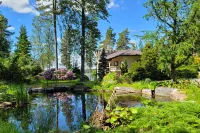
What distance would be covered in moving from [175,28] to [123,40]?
52.1 meters

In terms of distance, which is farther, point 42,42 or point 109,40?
point 109,40

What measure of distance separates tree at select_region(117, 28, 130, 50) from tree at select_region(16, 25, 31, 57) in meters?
29.9

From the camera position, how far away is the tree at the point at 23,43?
138 feet

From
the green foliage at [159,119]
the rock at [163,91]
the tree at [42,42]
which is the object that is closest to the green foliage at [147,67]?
the rock at [163,91]

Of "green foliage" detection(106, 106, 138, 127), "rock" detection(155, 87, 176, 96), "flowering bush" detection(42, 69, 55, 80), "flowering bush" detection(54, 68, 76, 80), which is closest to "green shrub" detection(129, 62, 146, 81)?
"rock" detection(155, 87, 176, 96)

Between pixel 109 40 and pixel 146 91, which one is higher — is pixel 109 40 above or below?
above

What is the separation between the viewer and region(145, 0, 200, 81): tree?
51.1 feet

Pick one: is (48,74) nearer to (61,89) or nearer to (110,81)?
(61,89)

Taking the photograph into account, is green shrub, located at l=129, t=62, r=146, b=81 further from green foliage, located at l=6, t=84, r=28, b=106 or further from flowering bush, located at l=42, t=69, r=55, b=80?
green foliage, located at l=6, t=84, r=28, b=106

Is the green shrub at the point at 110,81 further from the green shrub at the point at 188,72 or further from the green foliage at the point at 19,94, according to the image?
the green foliage at the point at 19,94

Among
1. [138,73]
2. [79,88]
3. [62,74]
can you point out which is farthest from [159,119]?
[62,74]

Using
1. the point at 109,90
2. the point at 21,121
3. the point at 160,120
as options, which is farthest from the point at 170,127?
the point at 109,90

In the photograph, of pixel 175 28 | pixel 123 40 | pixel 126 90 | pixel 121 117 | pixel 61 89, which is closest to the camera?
pixel 121 117

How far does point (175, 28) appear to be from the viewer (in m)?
16.4
